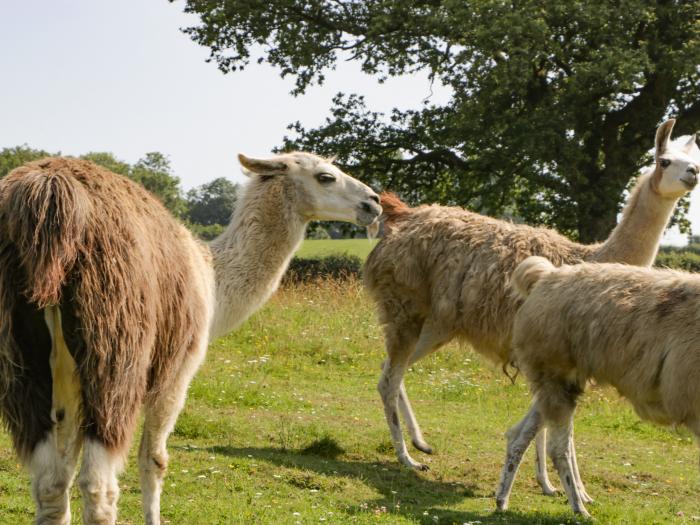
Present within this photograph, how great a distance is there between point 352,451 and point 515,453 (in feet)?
5.79

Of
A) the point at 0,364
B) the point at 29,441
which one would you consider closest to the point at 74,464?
the point at 29,441

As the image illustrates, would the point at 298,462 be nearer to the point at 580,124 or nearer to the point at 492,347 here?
the point at 492,347

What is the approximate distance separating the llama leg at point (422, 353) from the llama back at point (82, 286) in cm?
438

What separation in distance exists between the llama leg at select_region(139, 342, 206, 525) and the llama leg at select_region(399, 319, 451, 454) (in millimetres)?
3409

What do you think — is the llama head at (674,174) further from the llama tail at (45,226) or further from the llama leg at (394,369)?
the llama tail at (45,226)

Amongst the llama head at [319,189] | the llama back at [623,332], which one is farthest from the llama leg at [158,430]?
the llama back at [623,332]

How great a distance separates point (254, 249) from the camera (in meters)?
5.91

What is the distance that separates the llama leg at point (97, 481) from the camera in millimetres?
3537

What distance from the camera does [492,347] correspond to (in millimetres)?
7531

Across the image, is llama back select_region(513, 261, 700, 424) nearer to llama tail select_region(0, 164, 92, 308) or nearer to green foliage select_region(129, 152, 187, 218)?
llama tail select_region(0, 164, 92, 308)

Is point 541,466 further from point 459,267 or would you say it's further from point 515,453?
point 459,267

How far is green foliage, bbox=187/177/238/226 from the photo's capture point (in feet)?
310

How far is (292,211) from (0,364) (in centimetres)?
284

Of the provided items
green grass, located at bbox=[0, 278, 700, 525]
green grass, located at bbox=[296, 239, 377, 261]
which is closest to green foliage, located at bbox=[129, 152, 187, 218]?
green grass, located at bbox=[296, 239, 377, 261]
